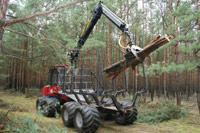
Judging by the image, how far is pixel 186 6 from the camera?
7.75 m

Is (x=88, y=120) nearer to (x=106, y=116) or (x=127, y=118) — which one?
(x=127, y=118)

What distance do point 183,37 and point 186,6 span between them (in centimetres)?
146

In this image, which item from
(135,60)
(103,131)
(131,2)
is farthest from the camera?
(131,2)

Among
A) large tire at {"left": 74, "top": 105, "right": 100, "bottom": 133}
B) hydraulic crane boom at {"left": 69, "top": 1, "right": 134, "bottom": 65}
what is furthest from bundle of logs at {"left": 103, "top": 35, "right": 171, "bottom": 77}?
large tire at {"left": 74, "top": 105, "right": 100, "bottom": 133}

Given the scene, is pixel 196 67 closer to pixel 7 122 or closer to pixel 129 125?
pixel 129 125

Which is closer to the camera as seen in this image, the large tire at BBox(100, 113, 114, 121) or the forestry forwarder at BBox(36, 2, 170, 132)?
the forestry forwarder at BBox(36, 2, 170, 132)

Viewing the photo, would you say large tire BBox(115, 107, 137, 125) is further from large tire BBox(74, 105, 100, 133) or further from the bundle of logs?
the bundle of logs

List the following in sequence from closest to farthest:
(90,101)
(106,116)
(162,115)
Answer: (90,101) < (162,115) < (106,116)

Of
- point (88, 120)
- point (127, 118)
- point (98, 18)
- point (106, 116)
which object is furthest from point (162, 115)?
point (98, 18)

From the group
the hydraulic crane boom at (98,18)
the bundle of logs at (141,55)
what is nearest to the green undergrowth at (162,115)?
the bundle of logs at (141,55)

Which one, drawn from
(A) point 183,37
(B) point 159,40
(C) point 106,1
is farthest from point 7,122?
(C) point 106,1

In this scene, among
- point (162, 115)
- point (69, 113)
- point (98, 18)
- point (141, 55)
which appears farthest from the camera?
point (162, 115)

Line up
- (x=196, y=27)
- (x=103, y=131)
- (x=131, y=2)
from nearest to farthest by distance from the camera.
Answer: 1. (x=103, y=131)
2. (x=196, y=27)
3. (x=131, y=2)

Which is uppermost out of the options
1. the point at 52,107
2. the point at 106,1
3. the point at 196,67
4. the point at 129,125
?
the point at 106,1
